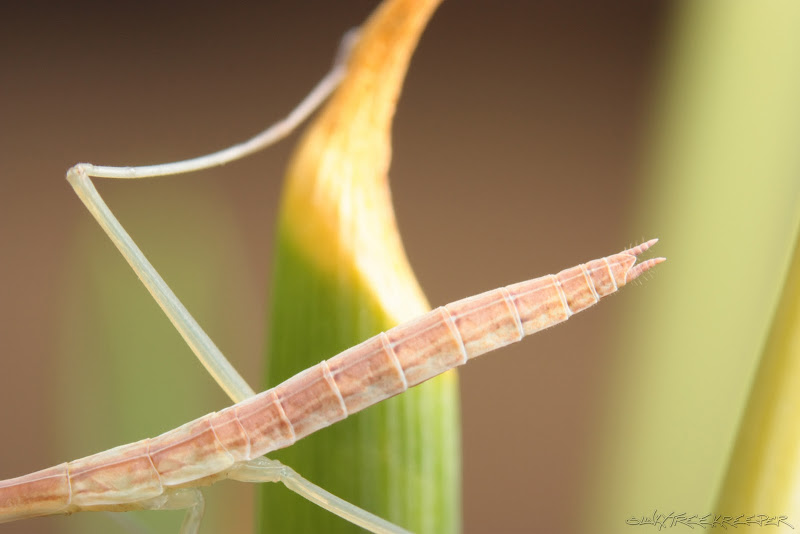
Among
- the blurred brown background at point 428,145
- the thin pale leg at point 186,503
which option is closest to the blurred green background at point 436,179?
the blurred brown background at point 428,145

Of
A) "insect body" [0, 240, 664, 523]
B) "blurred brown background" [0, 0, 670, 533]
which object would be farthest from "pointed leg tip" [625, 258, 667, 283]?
"blurred brown background" [0, 0, 670, 533]

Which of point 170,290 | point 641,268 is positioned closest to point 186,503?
point 170,290

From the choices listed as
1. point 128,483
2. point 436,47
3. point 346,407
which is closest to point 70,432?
point 128,483

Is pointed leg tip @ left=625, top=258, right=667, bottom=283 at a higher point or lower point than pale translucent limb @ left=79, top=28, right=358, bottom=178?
lower

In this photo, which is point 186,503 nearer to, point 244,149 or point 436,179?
point 244,149

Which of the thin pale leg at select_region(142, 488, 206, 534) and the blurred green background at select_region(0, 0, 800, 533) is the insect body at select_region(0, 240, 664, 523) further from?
the blurred green background at select_region(0, 0, 800, 533)

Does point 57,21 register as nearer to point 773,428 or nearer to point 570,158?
point 570,158
